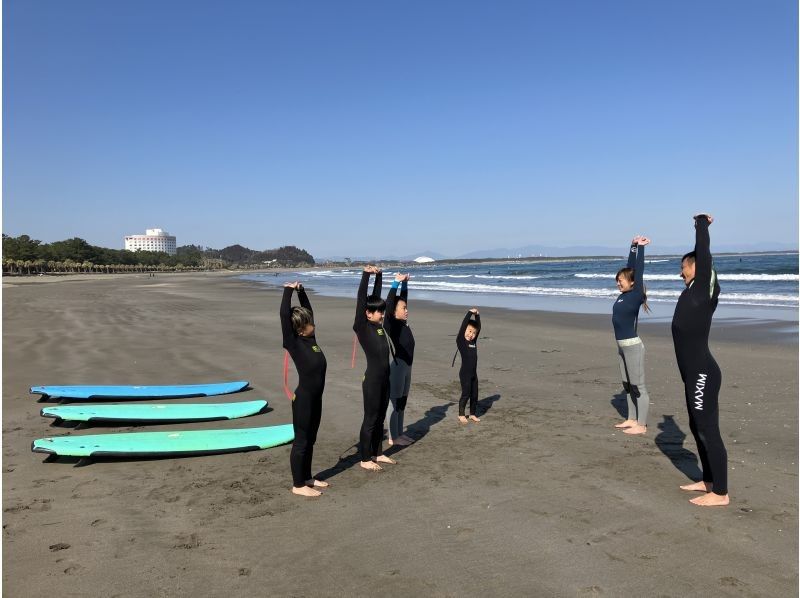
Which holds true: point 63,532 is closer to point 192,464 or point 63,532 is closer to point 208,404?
point 192,464

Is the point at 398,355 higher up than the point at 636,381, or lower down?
higher up

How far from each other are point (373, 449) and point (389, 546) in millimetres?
1912

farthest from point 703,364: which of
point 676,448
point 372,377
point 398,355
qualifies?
point 398,355

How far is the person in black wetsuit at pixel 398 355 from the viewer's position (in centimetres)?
642

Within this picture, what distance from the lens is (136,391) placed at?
28.6ft

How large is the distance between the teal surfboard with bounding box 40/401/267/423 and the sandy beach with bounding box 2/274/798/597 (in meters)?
0.16

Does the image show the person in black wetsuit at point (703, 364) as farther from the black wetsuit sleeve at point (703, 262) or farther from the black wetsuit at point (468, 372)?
the black wetsuit at point (468, 372)

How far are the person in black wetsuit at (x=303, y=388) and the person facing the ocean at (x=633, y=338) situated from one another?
13.4 feet

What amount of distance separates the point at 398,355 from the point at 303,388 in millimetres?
1772

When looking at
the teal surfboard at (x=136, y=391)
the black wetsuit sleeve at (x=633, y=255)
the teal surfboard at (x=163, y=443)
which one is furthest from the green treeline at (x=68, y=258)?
the black wetsuit sleeve at (x=633, y=255)

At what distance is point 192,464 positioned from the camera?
586cm

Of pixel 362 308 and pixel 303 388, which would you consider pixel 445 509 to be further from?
pixel 362 308

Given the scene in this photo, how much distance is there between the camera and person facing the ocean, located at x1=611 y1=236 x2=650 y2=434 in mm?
6871

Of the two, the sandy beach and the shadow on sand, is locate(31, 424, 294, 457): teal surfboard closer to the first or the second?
the sandy beach
